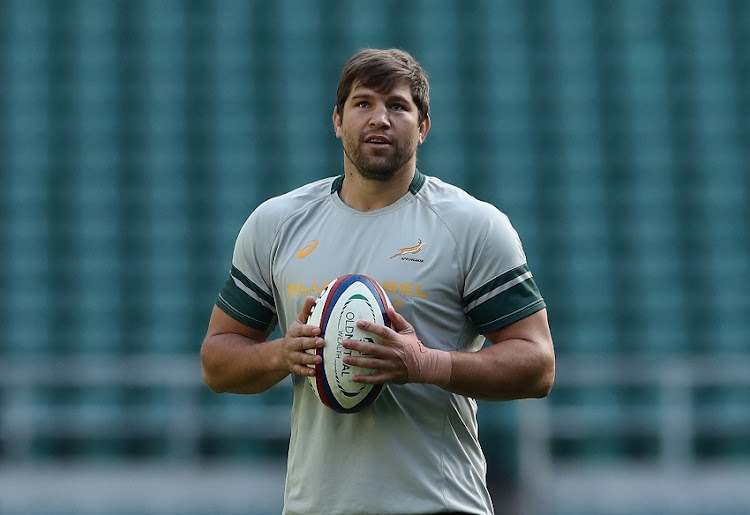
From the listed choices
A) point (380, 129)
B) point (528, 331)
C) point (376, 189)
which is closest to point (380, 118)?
point (380, 129)

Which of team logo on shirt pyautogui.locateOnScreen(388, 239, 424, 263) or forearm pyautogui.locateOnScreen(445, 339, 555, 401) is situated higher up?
team logo on shirt pyautogui.locateOnScreen(388, 239, 424, 263)

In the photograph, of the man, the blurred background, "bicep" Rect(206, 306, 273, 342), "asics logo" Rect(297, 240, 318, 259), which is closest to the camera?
the man

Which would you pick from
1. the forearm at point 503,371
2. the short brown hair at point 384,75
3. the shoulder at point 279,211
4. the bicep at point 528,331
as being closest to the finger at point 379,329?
the forearm at point 503,371

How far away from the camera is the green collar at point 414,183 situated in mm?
2646

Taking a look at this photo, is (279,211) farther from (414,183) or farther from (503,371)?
(503,371)

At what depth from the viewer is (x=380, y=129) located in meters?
2.52

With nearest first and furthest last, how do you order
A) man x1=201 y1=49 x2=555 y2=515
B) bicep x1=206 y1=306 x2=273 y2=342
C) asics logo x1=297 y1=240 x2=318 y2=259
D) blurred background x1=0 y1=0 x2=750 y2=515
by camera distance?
man x1=201 y1=49 x2=555 y2=515
asics logo x1=297 y1=240 x2=318 y2=259
bicep x1=206 y1=306 x2=273 y2=342
blurred background x1=0 y1=0 x2=750 y2=515

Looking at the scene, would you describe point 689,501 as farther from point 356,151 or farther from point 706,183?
point 356,151

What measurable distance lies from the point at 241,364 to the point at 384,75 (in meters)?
0.69

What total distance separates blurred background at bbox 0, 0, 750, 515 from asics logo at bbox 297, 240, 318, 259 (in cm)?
655

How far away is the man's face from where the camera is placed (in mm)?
2520

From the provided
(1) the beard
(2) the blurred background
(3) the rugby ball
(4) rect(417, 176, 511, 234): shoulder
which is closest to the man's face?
(1) the beard

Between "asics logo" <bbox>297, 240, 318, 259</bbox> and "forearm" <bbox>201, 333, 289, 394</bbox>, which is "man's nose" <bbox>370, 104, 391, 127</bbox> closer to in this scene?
"asics logo" <bbox>297, 240, 318, 259</bbox>

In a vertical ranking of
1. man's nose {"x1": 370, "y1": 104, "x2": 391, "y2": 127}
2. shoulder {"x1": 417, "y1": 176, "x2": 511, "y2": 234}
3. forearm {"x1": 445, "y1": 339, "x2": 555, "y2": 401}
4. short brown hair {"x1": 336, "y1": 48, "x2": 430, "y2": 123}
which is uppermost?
short brown hair {"x1": 336, "y1": 48, "x2": 430, "y2": 123}
